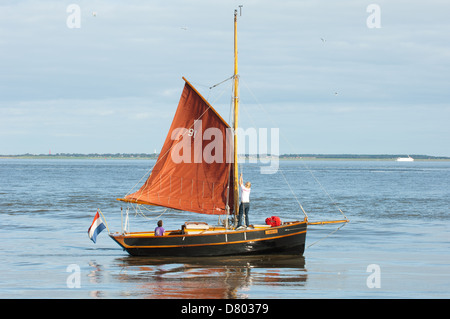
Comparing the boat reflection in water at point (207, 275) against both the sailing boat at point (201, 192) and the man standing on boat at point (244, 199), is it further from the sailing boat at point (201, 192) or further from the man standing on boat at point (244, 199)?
the man standing on boat at point (244, 199)

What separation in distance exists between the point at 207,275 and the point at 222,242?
12.8 ft

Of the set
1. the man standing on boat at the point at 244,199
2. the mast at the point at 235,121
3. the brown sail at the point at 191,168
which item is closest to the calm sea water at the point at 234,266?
the man standing on boat at the point at 244,199

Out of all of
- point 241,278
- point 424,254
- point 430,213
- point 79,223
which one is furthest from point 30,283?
point 430,213

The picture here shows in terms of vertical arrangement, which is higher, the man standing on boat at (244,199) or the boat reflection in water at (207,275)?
the man standing on boat at (244,199)

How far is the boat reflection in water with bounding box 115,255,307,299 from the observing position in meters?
21.8

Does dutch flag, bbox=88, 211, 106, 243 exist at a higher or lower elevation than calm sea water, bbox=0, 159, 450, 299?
higher

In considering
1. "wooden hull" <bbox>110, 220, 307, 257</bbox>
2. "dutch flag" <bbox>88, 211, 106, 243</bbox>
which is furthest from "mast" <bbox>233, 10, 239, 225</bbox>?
"dutch flag" <bbox>88, 211, 106, 243</bbox>

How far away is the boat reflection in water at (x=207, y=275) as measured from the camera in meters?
21.8

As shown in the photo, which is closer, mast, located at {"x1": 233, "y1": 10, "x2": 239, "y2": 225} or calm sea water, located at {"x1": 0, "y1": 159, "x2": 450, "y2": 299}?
calm sea water, located at {"x1": 0, "y1": 159, "x2": 450, "y2": 299}

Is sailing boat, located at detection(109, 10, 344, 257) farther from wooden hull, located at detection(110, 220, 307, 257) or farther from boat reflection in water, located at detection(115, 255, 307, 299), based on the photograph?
boat reflection in water, located at detection(115, 255, 307, 299)

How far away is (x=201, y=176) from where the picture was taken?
30625 mm

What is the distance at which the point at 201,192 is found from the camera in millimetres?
30594

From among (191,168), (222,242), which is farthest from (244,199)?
(191,168)
